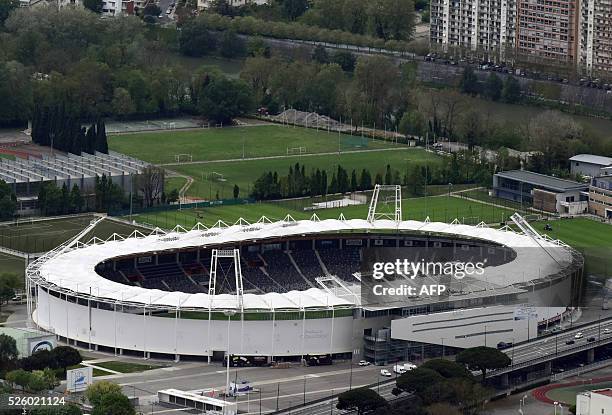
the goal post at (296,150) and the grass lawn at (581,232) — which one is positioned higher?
the goal post at (296,150)

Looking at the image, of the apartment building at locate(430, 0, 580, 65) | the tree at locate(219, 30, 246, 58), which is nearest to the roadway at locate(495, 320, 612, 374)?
the apartment building at locate(430, 0, 580, 65)

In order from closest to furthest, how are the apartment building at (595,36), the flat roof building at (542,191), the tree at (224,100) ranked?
the flat roof building at (542,191), the tree at (224,100), the apartment building at (595,36)

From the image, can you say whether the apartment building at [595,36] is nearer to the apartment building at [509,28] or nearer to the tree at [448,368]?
the apartment building at [509,28]

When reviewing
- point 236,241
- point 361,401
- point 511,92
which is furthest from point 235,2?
point 361,401

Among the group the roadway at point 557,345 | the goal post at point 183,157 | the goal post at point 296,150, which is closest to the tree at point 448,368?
the roadway at point 557,345

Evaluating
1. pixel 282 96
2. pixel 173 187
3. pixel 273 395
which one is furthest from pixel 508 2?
pixel 273 395

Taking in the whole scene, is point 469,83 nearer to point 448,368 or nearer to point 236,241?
point 236,241

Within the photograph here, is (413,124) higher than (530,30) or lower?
lower
